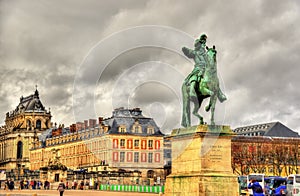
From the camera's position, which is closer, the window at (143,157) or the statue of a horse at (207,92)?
the statue of a horse at (207,92)

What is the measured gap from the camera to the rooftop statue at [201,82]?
2578 cm

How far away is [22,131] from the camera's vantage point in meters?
179

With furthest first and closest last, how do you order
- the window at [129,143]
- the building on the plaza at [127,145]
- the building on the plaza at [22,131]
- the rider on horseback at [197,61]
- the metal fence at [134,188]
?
the building on the plaza at [22,131] < the window at [129,143] < the building on the plaza at [127,145] < the metal fence at [134,188] < the rider on horseback at [197,61]

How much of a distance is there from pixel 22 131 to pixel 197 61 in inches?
6268

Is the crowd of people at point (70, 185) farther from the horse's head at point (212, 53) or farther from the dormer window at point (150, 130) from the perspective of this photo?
the horse's head at point (212, 53)

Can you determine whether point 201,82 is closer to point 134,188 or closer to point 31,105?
point 134,188

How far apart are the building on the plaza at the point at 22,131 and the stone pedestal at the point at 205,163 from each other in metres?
153

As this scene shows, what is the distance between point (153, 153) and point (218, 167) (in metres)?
86.7

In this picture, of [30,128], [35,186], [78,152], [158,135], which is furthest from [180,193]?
[30,128]

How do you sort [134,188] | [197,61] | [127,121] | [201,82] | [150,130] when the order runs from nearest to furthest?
[201,82] → [197,61] → [134,188] → [127,121] → [150,130]

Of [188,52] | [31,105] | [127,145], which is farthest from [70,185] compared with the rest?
[31,105]

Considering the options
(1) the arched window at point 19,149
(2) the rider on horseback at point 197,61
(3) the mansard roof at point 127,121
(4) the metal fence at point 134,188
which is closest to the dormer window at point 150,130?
(3) the mansard roof at point 127,121

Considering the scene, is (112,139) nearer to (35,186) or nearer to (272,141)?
(35,186)

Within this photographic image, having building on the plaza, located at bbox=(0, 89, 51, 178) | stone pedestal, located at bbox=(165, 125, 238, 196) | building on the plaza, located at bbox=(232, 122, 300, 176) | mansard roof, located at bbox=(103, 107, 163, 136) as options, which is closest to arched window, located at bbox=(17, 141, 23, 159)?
building on the plaza, located at bbox=(0, 89, 51, 178)
